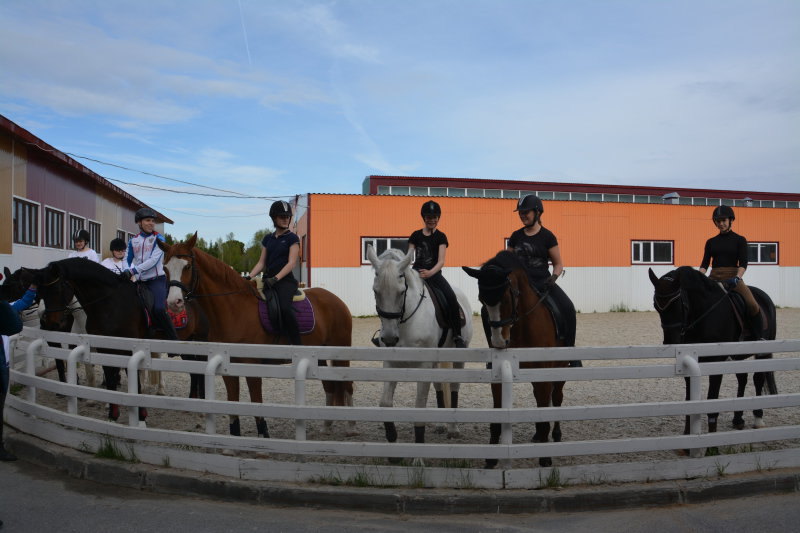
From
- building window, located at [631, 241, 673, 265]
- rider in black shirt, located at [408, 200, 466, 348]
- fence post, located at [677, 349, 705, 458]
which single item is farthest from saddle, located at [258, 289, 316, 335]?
building window, located at [631, 241, 673, 265]

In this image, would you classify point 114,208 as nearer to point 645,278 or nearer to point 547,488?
point 645,278

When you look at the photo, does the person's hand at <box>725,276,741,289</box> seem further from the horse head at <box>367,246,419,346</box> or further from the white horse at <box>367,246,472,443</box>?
the horse head at <box>367,246,419,346</box>

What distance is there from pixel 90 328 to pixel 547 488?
5383mm

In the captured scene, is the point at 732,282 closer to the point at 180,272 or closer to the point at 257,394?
the point at 257,394

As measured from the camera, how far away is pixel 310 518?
4.23 meters

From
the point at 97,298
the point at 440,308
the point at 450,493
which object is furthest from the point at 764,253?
the point at 97,298

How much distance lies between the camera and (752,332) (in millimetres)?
6785

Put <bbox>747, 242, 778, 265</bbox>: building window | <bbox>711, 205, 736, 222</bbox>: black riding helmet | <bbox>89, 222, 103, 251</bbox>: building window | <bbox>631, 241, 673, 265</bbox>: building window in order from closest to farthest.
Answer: <bbox>711, 205, 736, 222</bbox>: black riding helmet → <bbox>89, 222, 103, 251</bbox>: building window → <bbox>631, 241, 673, 265</bbox>: building window → <bbox>747, 242, 778, 265</bbox>: building window

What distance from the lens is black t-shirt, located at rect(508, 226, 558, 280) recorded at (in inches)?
221

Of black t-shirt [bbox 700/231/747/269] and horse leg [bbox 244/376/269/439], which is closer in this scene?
horse leg [bbox 244/376/269/439]

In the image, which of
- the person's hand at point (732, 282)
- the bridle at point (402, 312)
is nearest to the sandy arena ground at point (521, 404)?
the bridle at point (402, 312)

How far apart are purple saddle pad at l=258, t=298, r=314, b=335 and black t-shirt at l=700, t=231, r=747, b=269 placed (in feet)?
15.7

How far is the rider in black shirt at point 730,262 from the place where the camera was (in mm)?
6645

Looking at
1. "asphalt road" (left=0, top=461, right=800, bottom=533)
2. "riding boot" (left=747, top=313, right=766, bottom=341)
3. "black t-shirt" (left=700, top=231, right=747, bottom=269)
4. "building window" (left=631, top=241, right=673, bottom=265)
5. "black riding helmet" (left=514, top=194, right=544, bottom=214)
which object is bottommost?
"asphalt road" (left=0, top=461, right=800, bottom=533)
